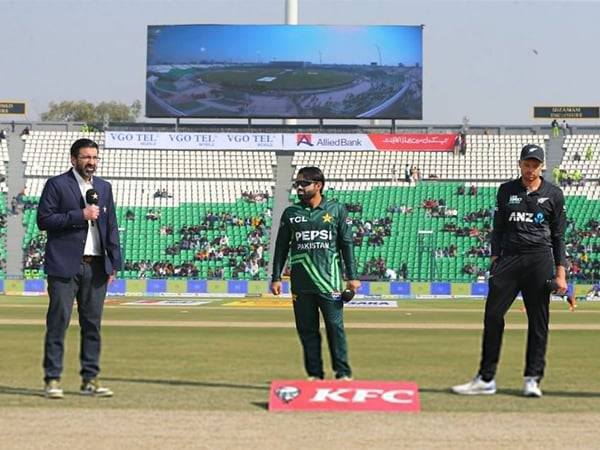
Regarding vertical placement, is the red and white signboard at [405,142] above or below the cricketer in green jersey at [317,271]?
above

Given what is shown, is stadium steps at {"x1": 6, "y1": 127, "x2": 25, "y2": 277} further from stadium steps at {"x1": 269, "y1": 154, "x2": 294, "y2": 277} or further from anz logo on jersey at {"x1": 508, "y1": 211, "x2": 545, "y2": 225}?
anz logo on jersey at {"x1": 508, "y1": 211, "x2": 545, "y2": 225}

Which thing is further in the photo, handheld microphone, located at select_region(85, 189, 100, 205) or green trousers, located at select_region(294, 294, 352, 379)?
green trousers, located at select_region(294, 294, 352, 379)

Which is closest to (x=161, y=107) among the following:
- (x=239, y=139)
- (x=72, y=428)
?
(x=239, y=139)

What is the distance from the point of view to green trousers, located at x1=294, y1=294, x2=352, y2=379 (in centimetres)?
1052

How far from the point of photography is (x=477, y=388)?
1015 centimetres

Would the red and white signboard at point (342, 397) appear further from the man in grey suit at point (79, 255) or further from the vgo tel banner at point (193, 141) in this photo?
the vgo tel banner at point (193, 141)

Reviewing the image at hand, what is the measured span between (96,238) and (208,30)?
49.6 m

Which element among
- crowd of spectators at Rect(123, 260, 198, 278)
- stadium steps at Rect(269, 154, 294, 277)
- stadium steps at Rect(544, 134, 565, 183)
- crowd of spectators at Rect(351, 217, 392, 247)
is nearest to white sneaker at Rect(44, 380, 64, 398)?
crowd of spectators at Rect(123, 260, 198, 278)

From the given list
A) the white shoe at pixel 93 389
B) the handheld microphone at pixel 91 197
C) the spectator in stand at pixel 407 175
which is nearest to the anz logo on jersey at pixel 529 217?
the handheld microphone at pixel 91 197

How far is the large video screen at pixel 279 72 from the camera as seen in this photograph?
2267 inches

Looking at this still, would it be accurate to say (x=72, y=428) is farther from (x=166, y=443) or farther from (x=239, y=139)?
(x=239, y=139)

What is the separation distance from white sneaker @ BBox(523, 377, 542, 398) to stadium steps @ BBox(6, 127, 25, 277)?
4457 cm

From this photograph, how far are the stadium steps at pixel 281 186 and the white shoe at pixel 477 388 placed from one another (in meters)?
44.8

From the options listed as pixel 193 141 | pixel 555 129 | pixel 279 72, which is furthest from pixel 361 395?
pixel 555 129
